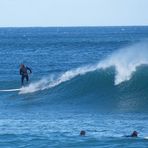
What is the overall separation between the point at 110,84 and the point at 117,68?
180cm

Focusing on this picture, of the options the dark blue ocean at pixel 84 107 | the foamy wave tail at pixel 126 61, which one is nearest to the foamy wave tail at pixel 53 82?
the dark blue ocean at pixel 84 107

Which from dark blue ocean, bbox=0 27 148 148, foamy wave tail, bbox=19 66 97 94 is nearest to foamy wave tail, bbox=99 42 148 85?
dark blue ocean, bbox=0 27 148 148

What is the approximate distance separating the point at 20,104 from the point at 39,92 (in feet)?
8.30

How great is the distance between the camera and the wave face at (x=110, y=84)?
2930cm

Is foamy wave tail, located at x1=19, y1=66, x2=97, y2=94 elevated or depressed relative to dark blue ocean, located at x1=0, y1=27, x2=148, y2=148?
elevated

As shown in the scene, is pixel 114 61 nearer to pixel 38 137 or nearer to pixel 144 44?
pixel 144 44

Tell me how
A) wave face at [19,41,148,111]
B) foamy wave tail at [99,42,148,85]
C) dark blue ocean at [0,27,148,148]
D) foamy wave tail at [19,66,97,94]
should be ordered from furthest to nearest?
foamy wave tail at [19,66,97,94] < foamy wave tail at [99,42,148,85] < wave face at [19,41,148,111] < dark blue ocean at [0,27,148,148]

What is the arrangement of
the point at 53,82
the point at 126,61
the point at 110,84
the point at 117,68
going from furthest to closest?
the point at 53,82, the point at 126,61, the point at 117,68, the point at 110,84

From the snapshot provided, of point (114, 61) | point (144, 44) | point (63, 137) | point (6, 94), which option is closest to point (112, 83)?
point (114, 61)

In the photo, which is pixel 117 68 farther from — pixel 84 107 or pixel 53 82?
pixel 84 107

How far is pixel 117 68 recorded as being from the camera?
3312 cm

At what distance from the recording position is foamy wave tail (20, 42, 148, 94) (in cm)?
3244

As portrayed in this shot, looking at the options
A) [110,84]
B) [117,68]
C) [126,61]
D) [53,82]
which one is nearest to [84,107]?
[110,84]

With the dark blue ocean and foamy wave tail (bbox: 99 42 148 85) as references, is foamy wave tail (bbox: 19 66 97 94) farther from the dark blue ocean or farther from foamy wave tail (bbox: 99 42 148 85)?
foamy wave tail (bbox: 99 42 148 85)
